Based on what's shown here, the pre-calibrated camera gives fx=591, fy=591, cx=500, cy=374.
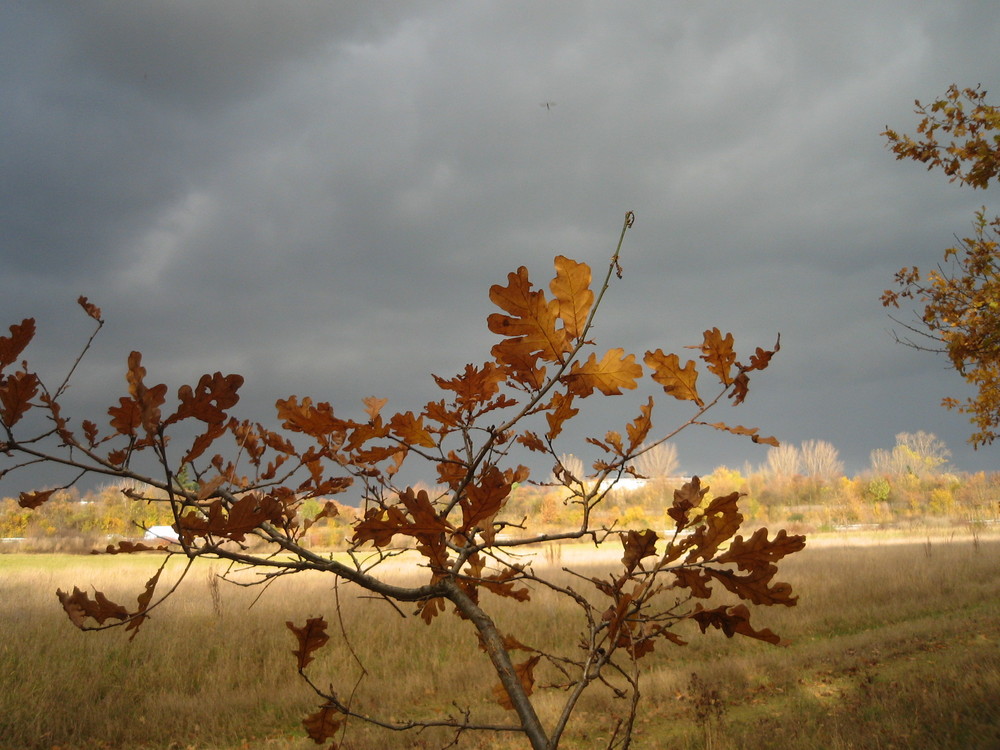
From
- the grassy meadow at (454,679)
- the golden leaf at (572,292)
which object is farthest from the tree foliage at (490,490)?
the grassy meadow at (454,679)

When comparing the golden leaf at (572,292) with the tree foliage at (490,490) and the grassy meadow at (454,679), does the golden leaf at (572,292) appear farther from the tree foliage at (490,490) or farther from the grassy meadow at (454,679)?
the grassy meadow at (454,679)

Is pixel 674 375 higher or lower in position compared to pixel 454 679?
higher

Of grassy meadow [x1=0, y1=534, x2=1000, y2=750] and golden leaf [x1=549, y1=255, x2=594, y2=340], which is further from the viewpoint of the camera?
Result: grassy meadow [x1=0, y1=534, x2=1000, y2=750]

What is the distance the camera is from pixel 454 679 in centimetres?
688

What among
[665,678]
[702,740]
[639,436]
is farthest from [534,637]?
[639,436]

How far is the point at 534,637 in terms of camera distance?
343 inches

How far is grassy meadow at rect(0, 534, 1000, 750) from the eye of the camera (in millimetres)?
4508

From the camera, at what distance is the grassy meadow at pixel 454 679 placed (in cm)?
451

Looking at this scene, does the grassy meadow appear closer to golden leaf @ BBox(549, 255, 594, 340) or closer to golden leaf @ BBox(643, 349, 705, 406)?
golden leaf @ BBox(643, 349, 705, 406)

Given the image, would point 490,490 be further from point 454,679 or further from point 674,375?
point 454,679

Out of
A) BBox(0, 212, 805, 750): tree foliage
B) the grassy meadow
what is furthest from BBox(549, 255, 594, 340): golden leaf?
the grassy meadow

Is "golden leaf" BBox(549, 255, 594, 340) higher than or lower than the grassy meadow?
higher

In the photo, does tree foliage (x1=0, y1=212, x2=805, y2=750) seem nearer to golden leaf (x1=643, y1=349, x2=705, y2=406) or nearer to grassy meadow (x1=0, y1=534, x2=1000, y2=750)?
golden leaf (x1=643, y1=349, x2=705, y2=406)

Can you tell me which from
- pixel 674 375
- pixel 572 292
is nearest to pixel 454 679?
pixel 674 375
